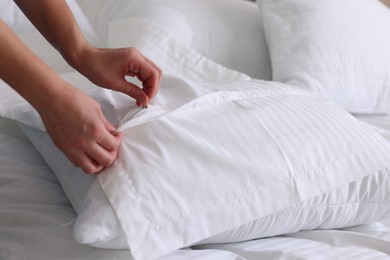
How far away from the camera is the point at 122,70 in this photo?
0.86m

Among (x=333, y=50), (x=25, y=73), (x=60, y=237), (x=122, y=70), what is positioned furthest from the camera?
(x=333, y=50)

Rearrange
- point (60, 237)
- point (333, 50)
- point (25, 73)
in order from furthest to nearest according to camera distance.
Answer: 1. point (333, 50)
2. point (60, 237)
3. point (25, 73)

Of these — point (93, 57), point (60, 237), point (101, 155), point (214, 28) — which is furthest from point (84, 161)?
point (214, 28)

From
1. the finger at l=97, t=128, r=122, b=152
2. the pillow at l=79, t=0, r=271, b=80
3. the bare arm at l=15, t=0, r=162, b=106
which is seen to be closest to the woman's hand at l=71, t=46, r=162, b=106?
the bare arm at l=15, t=0, r=162, b=106

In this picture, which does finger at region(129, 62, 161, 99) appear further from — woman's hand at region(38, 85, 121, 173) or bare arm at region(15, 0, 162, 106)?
woman's hand at region(38, 85, 121, 173)

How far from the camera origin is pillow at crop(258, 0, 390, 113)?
1.26 m

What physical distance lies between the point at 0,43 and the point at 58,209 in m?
0.29

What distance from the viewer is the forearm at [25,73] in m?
0.65

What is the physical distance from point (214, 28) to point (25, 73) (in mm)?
767

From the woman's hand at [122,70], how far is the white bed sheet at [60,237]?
0.19 meters

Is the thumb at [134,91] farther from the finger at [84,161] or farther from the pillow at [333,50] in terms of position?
the pillow at [333,50]

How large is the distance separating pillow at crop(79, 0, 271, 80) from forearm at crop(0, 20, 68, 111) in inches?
25.8

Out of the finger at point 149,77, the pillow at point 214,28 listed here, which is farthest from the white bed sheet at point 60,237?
the pillow at point 214,28

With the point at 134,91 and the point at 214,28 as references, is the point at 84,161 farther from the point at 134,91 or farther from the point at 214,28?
the point at 214,28
